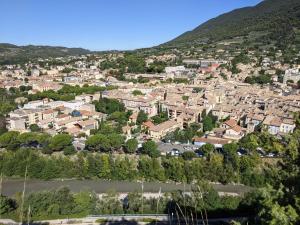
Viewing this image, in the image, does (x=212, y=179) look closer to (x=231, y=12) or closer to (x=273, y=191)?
(x=273, y=191)

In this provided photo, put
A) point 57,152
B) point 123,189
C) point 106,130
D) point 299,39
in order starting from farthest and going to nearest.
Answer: point 299,39 → point 106,130 → point 57,152 → point 123,189

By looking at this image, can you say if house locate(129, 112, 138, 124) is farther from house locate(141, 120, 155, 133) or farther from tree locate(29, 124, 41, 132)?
tree locate(29, 124, 41, 132)

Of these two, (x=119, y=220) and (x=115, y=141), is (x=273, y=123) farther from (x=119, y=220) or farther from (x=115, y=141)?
(x=119, y=220)

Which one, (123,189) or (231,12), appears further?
(231,12)

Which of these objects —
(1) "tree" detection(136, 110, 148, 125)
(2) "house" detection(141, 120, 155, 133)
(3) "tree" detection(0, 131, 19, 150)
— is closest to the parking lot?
(2) "house" detection(141, 120, 155, 133)

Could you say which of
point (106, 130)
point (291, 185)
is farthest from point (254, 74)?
point (291, 185)

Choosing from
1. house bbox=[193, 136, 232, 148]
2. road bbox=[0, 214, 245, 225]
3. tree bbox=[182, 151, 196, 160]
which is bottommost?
road bbox=[0, 214, 245, 225]

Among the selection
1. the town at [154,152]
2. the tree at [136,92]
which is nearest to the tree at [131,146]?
the town at [154,152]
